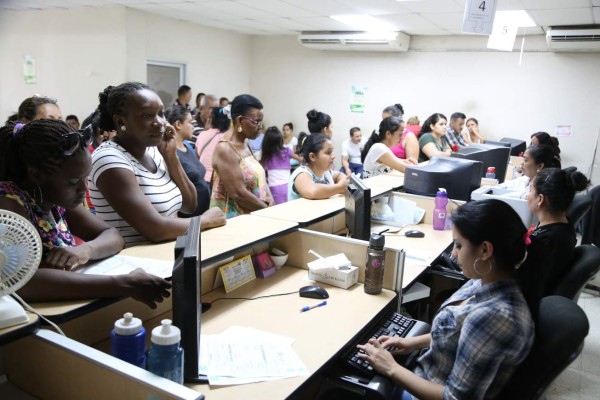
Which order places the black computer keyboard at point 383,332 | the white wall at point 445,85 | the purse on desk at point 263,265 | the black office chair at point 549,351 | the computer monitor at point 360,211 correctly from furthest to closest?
1. the white wall at point 445,85
2. the computer monitor at point 360,211
3. the purse on desk at point 263,265
4. the black computer keyboard at point 383,332
5. the black office chair at point 549,351

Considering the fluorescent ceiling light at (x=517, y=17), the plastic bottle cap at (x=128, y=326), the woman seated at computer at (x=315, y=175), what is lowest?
the plastic bottle cap at (x=128, y=326)

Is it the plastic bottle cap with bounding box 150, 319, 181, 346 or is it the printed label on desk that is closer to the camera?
the plastic bottle cap with bounding box 150, 319, 181, 346

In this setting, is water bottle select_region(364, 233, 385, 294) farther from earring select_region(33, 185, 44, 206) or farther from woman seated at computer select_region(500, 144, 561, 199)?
woman seated at computer select_region(500, 144, 561, 199)

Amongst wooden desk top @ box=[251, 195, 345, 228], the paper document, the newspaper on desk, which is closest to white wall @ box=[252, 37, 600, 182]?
wooden desk top @ box=[251, 195, 345, 228]

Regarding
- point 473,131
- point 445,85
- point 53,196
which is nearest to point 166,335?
point 53,196

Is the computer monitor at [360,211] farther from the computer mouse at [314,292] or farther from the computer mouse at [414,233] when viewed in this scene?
the computer mouse at [414,233]

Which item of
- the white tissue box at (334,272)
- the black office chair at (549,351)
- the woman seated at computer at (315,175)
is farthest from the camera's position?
the woman seated at computer at (315,175)

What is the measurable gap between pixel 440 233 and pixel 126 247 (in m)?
2.02

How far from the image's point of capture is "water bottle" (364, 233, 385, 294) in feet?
5.98

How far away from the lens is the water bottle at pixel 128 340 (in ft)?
3.51

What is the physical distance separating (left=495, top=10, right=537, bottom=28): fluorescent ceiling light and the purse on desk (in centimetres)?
435

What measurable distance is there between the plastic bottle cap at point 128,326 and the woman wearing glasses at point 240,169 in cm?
152

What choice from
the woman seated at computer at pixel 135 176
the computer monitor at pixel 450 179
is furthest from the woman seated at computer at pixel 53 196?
the computer monitor at pixel 450 179

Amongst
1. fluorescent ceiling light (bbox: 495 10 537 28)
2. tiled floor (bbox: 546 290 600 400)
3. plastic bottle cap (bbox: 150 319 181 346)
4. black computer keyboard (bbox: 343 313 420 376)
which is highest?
fluorescent ceiling light (bbox: 495 10 537 28)
